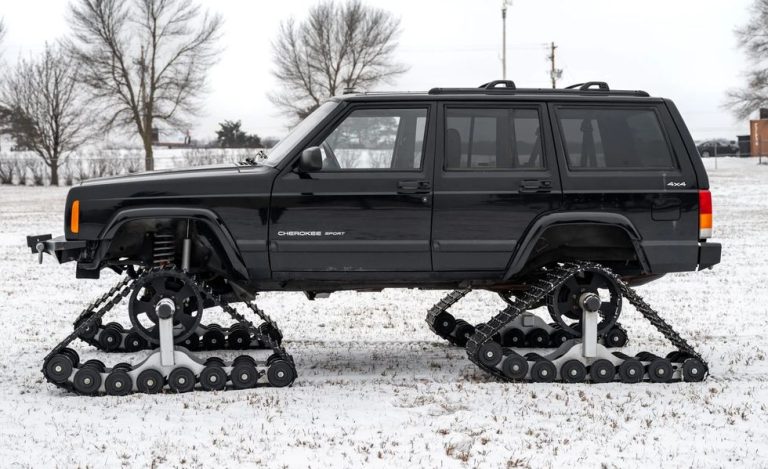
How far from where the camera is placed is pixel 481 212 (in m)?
6.77

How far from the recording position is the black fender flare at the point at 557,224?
6.74m

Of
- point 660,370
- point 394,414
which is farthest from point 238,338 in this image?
point 660,370

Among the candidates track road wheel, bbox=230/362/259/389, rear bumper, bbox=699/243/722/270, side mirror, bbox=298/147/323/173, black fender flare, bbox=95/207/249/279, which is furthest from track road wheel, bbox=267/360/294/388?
rear bumper, bbox=699/243/722/270

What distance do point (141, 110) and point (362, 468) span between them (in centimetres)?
4830

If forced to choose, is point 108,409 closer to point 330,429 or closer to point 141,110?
point 330,429

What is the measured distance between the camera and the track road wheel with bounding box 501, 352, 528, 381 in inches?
269

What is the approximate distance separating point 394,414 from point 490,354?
115 cm

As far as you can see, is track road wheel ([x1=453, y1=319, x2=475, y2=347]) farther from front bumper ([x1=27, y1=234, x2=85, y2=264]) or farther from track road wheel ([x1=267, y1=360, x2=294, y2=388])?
front bumper ([x1=27, y1=234, x2=85, y2=264])

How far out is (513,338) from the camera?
27.7 ft

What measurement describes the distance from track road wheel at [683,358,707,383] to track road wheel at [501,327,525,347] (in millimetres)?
1801

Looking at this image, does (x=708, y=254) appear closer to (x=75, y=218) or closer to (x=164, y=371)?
(x=164, y=371)

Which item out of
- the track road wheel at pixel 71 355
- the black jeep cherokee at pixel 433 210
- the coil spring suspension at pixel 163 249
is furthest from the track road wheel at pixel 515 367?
the track road wheel at pixel 71 355

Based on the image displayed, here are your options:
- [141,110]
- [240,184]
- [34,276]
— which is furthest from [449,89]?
[141,110]

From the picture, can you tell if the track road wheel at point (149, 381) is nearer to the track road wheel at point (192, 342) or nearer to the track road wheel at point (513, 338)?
the track road wheel at point (192, 342)
